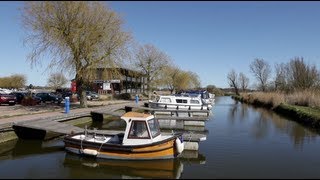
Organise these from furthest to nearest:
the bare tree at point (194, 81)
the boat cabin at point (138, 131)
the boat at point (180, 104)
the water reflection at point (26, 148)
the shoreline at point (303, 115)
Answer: the bare tree at point (194, 81)
the boat at point (180, 104)
the shoreline at point (303, 115)
the water reflection at point (26, 148)
the boat cabin at point (138, 131)

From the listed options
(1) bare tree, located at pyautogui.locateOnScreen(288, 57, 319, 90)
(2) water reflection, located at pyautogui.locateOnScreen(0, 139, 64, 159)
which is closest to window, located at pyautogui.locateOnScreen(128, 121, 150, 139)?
(2) water reflection, located at pyautogui.locateOnScreen(0, 139, 64, 159)

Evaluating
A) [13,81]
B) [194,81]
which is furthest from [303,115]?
[13,81]

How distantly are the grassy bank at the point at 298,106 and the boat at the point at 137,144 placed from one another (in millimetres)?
16480

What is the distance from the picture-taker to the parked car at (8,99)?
133ft

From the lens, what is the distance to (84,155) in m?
17.5

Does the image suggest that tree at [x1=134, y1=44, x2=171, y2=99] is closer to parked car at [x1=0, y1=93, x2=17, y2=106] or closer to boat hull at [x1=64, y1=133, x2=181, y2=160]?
parked car at [x1=0, y1=93, x2=17, y2=106]

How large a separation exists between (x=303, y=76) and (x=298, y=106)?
20.0m

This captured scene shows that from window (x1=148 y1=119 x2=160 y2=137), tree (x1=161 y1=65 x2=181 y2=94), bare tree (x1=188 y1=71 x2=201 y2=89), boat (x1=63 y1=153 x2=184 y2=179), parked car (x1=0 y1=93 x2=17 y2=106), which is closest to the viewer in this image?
boat (x1=63 y1=153 x2=184 y2=179)

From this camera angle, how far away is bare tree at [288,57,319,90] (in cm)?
6230

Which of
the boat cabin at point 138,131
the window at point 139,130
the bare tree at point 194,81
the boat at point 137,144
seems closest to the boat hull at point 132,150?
the boat at point 137,144

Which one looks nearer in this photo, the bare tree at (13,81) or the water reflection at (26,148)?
the water reflection at (26,148)

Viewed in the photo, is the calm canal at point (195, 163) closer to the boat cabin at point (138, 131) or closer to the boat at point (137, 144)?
the boat at point (137, 144)

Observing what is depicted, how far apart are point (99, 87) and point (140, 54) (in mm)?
13886

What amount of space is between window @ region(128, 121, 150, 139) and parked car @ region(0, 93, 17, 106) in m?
27.8
